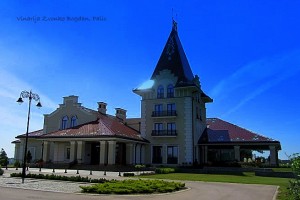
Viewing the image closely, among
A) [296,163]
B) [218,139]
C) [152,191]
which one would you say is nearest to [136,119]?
[218,139]

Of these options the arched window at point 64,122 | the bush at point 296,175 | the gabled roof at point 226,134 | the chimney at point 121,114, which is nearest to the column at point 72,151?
the arched window at point 64,122

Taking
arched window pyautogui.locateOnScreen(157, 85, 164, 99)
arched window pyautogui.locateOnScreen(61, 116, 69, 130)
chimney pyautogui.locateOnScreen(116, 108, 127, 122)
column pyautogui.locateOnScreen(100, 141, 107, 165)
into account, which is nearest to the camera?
column pyautogui.locateOnScreen(100, 141, 107, 165)

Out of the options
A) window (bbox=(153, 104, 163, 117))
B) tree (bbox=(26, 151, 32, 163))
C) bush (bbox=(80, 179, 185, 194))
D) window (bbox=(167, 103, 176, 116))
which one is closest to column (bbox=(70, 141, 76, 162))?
tree (bbox=(26, 151, 32, 163))

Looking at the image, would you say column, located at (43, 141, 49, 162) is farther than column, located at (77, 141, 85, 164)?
Yes


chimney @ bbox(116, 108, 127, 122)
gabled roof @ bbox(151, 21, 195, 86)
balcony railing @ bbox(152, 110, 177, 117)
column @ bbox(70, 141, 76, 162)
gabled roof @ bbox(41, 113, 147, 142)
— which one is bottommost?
column @ bbox(70, 141, 76, 162)

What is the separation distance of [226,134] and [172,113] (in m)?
8.29

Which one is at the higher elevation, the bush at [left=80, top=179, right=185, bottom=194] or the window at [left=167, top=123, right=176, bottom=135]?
the window at [left=167, top=123, right=176, bottom=135]

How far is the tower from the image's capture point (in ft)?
149

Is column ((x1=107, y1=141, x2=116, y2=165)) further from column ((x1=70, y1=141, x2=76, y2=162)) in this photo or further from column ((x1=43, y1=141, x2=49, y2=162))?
column ((x1=43, y1=141, x2=49, y2=162))

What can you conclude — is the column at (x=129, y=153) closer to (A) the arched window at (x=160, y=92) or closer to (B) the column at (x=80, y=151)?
(B) the column at (x=80, y=151)

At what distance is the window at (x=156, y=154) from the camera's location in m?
46.7

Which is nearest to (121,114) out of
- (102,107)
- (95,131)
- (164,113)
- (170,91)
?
(102,107)

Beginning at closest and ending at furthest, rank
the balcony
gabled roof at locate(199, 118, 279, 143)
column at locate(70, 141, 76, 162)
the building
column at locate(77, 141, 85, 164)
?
column at locate(77, 141, 85, 164), column at locate(70, 141, 76, 162), the building, gabled roof at locate(199, 118, 279, 143), the balcony

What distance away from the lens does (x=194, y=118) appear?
4634 centimetres
